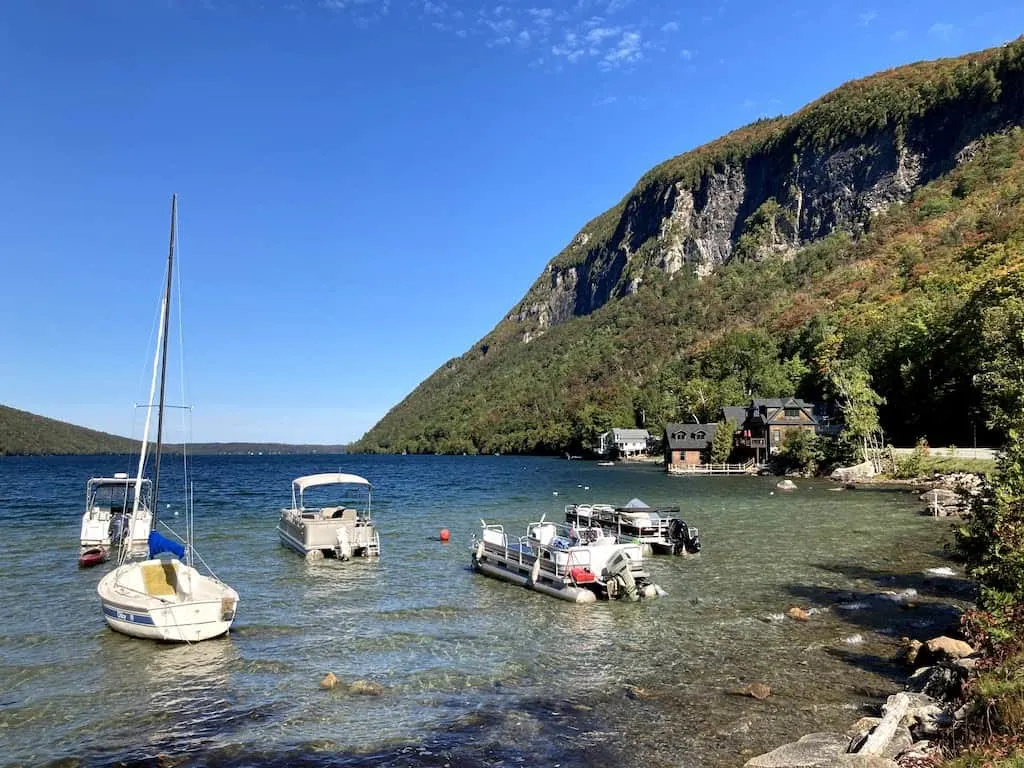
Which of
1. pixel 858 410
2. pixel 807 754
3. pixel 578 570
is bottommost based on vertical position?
pixel 807 754

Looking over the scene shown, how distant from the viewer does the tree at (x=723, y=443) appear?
337 feet

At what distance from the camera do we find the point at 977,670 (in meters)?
10.1

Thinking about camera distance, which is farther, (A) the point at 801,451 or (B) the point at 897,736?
(A) the point at 801,451

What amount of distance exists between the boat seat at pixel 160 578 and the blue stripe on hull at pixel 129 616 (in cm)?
116

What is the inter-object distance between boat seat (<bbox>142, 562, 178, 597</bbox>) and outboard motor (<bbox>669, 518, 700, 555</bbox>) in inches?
825

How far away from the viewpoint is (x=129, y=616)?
17922mm

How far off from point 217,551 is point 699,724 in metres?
28.3

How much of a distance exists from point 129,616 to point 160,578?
6.32ft

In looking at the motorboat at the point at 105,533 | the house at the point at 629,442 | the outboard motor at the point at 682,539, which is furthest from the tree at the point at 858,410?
the house at the point at 629,442

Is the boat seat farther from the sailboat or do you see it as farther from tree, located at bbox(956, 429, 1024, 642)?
tree, located at bbox(956, 429, 1024, 642)

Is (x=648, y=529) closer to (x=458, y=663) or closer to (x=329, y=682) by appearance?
(x=458, y=663)

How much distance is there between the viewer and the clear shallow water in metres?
11.5

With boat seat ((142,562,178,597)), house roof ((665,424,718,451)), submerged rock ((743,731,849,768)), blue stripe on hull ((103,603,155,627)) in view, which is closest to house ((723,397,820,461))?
house roof ((665,424,718,451))

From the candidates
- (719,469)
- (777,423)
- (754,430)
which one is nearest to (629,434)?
(754,430)
